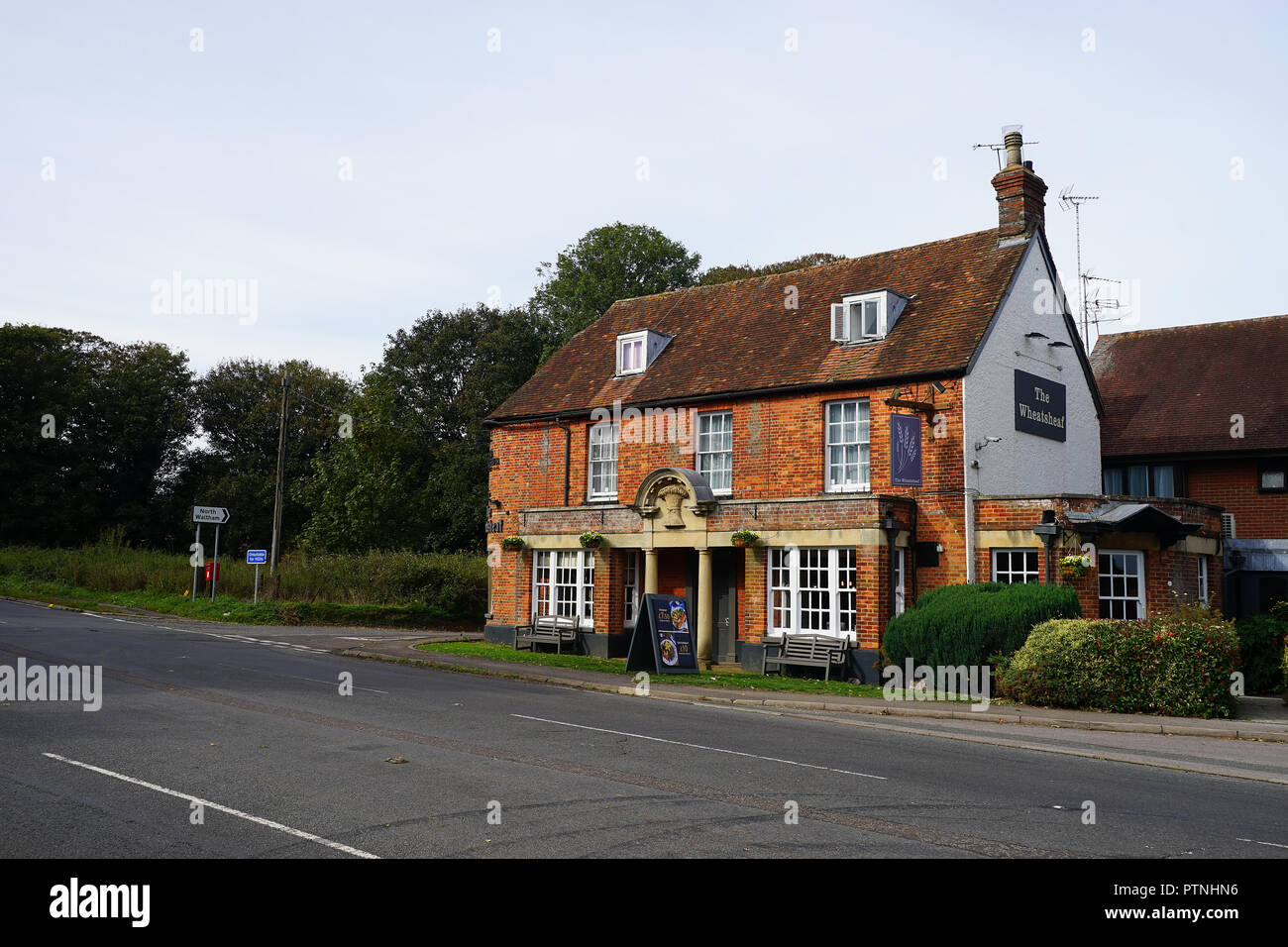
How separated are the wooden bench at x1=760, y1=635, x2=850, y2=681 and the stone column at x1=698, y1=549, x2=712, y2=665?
130 cm

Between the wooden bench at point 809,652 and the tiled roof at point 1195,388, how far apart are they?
11814 millimetres

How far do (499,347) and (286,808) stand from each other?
48.6 metres

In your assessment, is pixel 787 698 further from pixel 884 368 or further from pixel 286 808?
pixel 286 808

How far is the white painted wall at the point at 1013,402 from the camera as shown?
71.2ft

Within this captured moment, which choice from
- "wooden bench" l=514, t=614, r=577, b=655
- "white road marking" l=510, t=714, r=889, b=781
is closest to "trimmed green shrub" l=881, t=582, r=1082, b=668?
"white road marking" l=510, t=714, r=889, b=781

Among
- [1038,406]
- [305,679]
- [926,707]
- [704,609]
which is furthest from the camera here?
[1038,406]

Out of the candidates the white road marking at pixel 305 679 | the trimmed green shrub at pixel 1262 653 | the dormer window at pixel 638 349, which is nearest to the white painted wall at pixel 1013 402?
the trimmed green shrub at pixel 1262 653

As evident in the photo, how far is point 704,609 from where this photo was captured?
74.9 ft

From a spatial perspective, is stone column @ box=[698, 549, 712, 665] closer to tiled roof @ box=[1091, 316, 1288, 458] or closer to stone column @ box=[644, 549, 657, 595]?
stone column @ box=[644, 549, 657, 595]

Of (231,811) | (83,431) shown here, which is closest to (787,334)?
(231,811)

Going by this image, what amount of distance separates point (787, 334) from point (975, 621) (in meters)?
10.1

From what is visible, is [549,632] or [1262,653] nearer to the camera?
[1262,653]

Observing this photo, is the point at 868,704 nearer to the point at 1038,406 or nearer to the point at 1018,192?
the point at 1038,406
